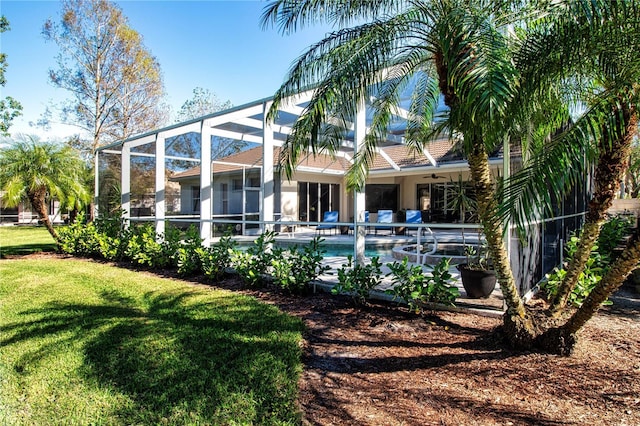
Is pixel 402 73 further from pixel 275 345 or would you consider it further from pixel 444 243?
pixel 444 243

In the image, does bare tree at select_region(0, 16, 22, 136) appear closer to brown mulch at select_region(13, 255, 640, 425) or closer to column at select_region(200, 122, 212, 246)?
column at select_region(200, 122, 212, 246)

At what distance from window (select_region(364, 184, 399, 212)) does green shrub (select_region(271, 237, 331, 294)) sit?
12.8m

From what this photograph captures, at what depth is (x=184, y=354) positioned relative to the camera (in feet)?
12.9

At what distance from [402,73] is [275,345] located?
4.11 m

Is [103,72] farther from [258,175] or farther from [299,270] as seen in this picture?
[299,270]

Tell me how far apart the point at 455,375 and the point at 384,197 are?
51.5 ft

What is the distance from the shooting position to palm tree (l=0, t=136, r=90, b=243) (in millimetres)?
10977

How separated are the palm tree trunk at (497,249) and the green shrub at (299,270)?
2879 mm

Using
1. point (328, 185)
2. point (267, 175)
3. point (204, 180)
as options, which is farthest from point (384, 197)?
point (204, 180)

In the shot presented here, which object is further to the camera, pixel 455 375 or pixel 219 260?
pixel 219 260

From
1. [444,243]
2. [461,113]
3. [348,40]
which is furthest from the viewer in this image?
[444,243]

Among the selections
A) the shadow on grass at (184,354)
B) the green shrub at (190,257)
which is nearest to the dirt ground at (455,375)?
the shadow on grass at (184,354)

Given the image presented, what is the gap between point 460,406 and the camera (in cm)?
307

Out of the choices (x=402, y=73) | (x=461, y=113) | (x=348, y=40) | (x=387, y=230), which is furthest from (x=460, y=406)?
(x=387, y=230)
